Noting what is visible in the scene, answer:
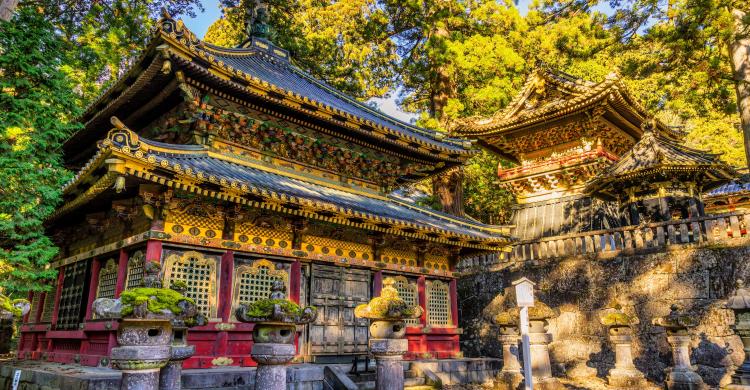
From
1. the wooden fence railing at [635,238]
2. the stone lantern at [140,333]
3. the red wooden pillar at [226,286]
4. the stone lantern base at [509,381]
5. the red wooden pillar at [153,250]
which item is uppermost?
the wooden fence railing at [635,238]

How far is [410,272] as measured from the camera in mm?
13844

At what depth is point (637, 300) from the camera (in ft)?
44.5

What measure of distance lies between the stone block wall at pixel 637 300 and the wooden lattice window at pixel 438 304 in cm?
267

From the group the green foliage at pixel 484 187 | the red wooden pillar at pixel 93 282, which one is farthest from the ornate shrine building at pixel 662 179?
the red wooden pillar at pixel 93 282

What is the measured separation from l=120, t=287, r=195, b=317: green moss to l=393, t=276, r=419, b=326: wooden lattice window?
27.0 feet

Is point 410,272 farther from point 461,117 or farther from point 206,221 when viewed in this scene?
point 461,117

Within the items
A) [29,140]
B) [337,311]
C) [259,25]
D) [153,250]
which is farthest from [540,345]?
[259,25]

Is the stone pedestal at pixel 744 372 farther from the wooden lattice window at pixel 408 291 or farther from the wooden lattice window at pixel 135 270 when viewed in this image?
the wooden lattice window at pixel 135 270

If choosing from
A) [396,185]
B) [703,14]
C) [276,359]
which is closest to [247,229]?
[276,359]

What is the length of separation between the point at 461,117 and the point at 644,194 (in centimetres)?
763

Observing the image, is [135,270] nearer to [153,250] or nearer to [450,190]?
[153,250]

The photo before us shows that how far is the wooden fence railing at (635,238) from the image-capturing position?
41.2ft

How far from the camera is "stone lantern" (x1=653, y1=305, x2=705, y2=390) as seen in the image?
10.6 metres

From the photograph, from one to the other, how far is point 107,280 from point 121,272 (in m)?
1.21
